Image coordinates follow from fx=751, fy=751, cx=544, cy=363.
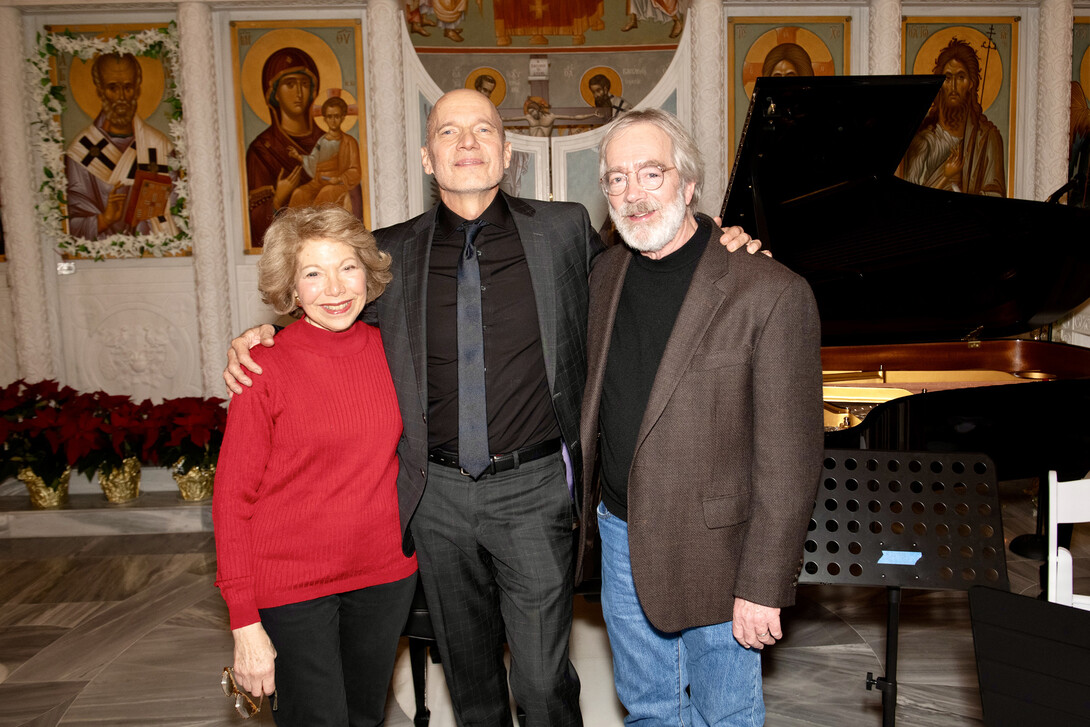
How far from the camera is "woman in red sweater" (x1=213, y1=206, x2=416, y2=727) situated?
1691mm

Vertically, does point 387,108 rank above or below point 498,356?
above

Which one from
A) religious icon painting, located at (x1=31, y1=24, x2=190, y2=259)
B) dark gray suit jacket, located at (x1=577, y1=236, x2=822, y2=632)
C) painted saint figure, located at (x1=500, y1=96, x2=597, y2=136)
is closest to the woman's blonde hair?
dark gray suit jacket, located at (x1=577, y1=236, x2=822, y2=632)

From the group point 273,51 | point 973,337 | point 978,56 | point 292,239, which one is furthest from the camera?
point 978,56

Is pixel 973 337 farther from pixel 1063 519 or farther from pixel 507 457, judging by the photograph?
pixel 507 457

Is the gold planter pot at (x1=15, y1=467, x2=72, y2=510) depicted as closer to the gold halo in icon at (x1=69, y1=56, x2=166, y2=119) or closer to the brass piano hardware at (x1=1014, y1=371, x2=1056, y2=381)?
the gold halo in icon at (x1=69, y1=56, x2=166, y2=119)

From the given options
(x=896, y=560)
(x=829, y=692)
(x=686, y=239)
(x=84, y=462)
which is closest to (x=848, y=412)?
(x=829, y=692)

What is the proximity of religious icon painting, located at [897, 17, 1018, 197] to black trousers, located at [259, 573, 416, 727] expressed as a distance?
5.72 metres

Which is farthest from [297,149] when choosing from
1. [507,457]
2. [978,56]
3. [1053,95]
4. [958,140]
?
[1053,95]

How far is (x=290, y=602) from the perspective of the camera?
5.67ft

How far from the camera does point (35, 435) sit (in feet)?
15.8

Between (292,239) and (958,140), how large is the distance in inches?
239

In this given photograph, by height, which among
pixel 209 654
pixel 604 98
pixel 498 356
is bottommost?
pixel 209 654

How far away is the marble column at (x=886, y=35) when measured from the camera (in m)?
5.86

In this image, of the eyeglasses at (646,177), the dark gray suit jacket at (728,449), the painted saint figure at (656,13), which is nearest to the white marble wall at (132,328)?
the painted saint figure at (656,13)
